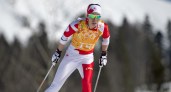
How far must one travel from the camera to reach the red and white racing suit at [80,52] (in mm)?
13922

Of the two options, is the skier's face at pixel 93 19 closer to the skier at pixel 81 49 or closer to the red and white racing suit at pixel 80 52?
the skier at pixel 81 49

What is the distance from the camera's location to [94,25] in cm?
1378

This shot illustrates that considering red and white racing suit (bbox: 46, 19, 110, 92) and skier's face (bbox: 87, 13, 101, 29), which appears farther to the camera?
red and white racing suit (bbox: 46, 19, 110, 92)

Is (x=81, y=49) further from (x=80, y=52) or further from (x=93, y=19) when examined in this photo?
(x=93, y=19)

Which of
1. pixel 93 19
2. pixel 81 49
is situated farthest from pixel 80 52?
pixel 93 19

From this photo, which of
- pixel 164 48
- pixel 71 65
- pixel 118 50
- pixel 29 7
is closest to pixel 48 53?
pixel 29 7

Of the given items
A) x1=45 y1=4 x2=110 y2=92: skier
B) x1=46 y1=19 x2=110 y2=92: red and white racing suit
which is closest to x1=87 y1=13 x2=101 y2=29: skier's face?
x1=45 y1=4 x2=110 y2=92: skier

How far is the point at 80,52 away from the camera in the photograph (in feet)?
46.7

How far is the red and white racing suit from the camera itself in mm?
13922

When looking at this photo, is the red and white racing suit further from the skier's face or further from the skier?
the skier's face

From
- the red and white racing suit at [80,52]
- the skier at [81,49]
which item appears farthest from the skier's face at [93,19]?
the red and white racing suit at [80,52]

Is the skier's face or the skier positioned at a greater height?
the skier's face

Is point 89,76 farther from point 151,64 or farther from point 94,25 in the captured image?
point 151,64

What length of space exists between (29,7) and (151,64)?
4597 centimetres
